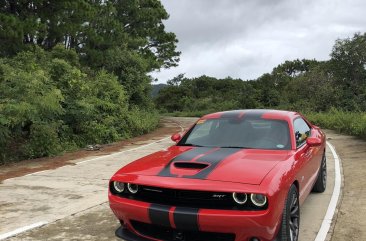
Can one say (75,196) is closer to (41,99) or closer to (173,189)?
(173,189)

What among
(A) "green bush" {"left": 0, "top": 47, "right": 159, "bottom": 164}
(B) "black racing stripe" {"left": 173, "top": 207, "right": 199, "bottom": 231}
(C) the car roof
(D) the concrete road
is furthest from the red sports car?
(A) "green bush" {"left": 0, "top": 47, "right": 159, "bottom": 164}

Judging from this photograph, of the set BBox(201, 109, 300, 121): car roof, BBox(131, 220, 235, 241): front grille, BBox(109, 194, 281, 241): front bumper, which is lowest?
BBox(131, 220, 235, 241): front grille

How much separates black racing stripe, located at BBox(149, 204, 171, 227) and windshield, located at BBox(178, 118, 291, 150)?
1615mm

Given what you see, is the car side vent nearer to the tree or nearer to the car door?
the car door

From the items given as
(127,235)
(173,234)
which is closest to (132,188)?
(127,235)

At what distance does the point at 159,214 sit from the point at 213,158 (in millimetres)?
972

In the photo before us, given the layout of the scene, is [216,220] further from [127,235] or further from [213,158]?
[127,235]

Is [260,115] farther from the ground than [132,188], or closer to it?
farther from the ground

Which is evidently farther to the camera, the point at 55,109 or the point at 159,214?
the point at 55,109

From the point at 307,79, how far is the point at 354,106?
8069 millimetres

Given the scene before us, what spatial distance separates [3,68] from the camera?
1463 centimetres

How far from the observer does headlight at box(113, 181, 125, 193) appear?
15.3 ft

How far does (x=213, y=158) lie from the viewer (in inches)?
190

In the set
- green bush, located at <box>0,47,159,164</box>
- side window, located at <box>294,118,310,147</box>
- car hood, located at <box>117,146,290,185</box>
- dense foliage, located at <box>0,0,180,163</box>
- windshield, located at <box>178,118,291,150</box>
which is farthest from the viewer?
dense foliage, located at <box>0,0,180,163</box>
